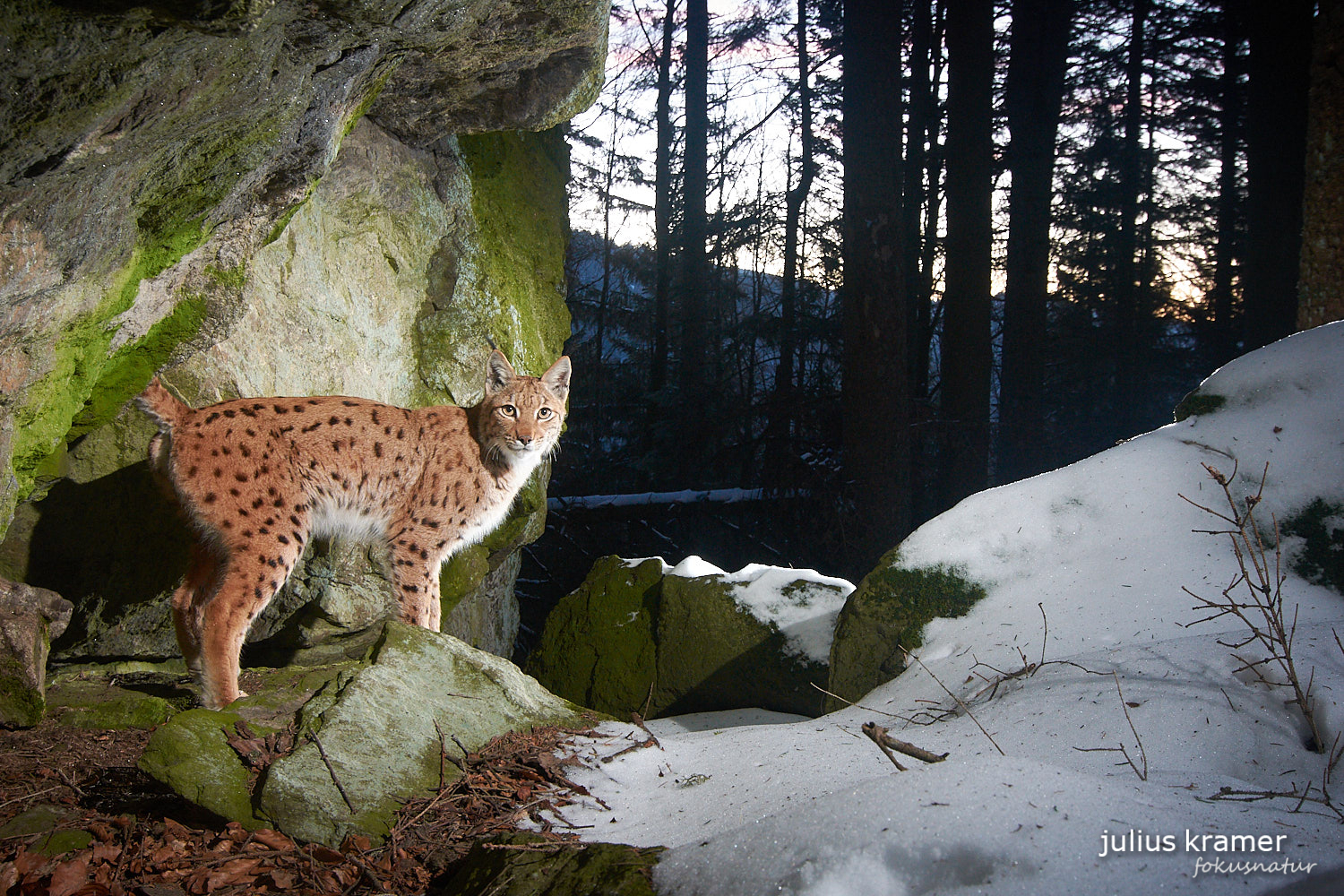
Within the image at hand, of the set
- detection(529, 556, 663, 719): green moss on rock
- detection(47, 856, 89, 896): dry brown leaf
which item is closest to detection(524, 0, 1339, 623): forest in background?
detection(529, 556, 663, 719): green moss on rock

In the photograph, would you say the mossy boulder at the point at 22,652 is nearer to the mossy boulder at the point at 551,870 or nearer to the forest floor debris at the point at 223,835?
the forest floor debris at the point at 223,835

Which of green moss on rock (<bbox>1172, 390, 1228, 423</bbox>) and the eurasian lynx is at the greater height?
green moss on rock (<bbox>1172, 390, 1228, 423</bbox>)

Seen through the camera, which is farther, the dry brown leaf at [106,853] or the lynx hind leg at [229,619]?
the lynx hind leg at [229,619]

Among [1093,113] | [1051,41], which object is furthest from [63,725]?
[1093,113]

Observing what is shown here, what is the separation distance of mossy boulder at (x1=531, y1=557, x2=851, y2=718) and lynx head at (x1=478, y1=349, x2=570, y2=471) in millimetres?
1398

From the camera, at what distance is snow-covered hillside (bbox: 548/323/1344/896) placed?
174 centimetres

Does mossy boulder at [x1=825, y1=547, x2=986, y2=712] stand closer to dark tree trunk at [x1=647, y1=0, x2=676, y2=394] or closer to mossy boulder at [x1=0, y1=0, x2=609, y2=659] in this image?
mossy boulder at [x1=0, y1=0, x2=609, y2=659]

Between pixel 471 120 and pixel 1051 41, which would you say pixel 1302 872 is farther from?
pixel 1051 41

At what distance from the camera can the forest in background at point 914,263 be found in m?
9.34

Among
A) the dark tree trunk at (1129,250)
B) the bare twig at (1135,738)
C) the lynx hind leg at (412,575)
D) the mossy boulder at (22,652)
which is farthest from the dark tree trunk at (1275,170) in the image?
the mossy boulder at (22,652)

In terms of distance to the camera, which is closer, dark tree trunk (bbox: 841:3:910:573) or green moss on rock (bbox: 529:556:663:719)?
green moss on rock (bbox: 529:556:663:719)

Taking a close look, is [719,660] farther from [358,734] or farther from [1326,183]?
[1326,183]

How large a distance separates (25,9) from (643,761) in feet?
10.3

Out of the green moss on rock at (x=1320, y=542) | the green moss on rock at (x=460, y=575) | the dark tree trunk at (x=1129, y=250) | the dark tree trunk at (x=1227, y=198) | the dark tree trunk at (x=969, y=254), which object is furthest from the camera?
the dark tree trunk at (x=1129, y=250)
